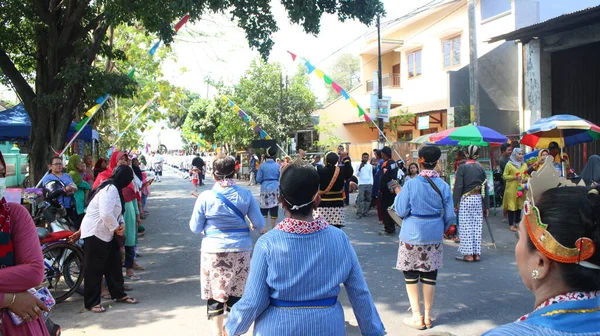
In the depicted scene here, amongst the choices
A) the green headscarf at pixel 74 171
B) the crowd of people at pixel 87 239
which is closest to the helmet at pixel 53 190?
the crowd of people at pixel 87 239

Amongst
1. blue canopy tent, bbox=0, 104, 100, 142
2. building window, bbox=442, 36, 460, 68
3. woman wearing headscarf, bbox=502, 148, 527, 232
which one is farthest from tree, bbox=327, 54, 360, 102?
woman wearing headscarf, bbox=502, 148, 527, 232

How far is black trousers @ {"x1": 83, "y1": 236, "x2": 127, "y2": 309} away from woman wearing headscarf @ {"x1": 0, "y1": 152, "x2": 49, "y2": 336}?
3.05 meters

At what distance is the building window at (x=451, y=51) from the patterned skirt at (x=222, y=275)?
1818 centimetres

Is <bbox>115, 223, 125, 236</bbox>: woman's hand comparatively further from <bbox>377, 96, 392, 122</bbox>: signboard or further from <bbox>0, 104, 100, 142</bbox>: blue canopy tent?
<bbox>377, 96, 392, 122</bbox>: signboard

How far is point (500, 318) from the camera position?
523 centimetres

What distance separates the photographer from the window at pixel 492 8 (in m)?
18.1

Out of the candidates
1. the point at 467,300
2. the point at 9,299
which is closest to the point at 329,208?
the point at 467,300

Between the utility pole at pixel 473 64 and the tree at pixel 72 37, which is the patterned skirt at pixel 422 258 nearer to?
the tree at pixel 72 37

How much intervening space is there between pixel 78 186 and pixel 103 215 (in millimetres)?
3760

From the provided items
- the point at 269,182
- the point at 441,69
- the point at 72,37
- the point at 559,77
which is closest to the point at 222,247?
the point at 269,182

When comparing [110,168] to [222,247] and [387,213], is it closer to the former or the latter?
[222,247]

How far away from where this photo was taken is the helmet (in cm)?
738

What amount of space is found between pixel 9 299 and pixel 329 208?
5691mm

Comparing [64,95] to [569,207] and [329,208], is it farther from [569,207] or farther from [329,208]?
[569,207]
